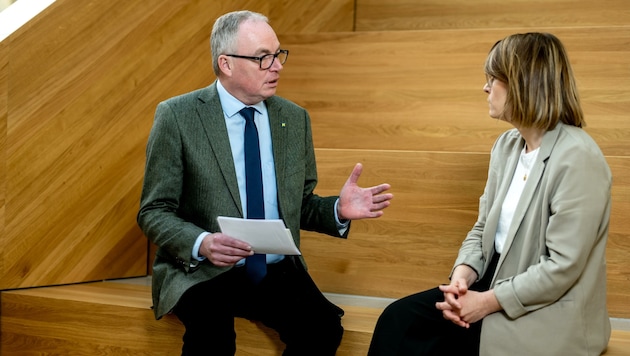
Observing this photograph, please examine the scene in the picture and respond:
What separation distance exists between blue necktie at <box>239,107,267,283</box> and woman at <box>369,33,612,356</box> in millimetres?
319

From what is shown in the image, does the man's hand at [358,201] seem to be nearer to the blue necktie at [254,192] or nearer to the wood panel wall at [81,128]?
the blue necktie at [254,192]

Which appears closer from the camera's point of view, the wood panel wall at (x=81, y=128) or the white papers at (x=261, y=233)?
the white papers at (x=261, y=233)

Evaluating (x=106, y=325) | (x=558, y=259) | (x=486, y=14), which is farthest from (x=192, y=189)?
(x=486, y=14)

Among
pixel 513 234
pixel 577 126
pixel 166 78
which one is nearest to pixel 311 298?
pixel 513 234

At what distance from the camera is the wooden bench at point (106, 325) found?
189 cm

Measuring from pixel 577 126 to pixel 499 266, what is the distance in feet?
0.99

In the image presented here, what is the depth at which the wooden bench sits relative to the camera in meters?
1.89

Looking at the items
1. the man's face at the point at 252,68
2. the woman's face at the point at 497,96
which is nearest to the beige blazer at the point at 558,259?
the woman's face at the point at 497,96

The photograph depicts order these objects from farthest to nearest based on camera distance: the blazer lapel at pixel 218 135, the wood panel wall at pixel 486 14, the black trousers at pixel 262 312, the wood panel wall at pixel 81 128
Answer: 1. the wood panel wall at pixel 486 14
2. the wood panel wall at pixel 81 128
3. the blazer lapel at pixel 218 135
4. the black trousers at pixel 262 312

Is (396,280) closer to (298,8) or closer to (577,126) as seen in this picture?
(577,126)

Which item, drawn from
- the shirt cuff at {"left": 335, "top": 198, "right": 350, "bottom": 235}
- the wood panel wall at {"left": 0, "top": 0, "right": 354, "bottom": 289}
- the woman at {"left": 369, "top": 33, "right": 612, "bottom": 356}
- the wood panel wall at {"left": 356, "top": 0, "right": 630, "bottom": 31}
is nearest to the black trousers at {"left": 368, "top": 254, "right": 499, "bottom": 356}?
the woman at {"left": 369, "top": 33, "right": 612, "bottom": 356}

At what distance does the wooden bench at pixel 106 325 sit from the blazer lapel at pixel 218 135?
1.02ft

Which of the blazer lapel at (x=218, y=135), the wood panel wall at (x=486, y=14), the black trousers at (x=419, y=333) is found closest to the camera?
the black trousers at (x=419, y=333)

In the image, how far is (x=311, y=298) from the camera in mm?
1805
